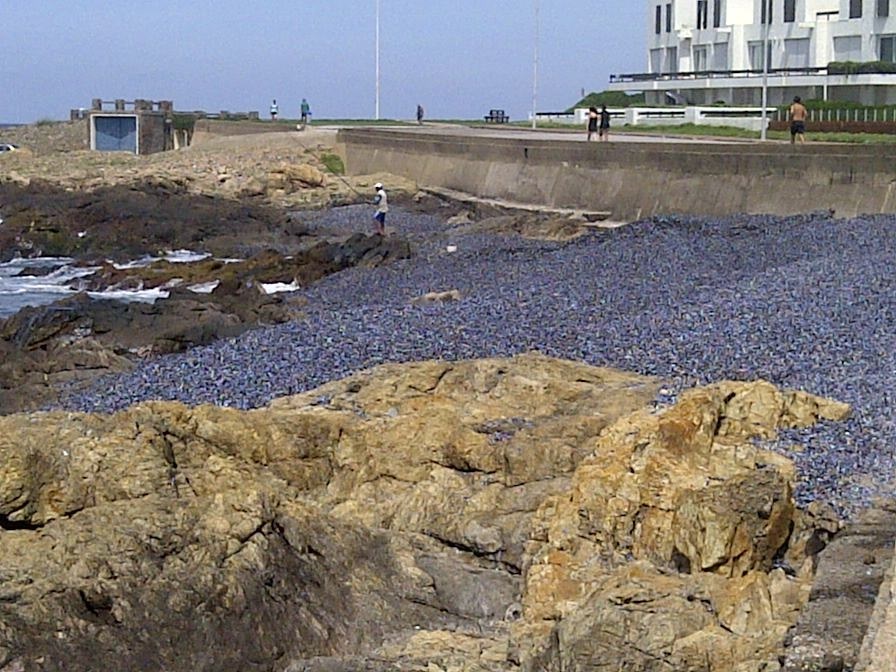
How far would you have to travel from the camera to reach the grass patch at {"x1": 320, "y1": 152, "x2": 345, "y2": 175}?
40947 mm

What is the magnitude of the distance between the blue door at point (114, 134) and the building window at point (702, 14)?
24.9 meters

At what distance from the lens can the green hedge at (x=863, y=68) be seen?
49500 millimetres

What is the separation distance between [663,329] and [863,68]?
4073cm


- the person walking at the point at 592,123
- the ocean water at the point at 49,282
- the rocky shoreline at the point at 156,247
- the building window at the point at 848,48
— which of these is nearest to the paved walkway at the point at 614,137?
the person walking at the point at 592,123

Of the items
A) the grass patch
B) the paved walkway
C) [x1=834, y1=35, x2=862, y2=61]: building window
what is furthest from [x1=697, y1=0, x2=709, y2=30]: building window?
the grass patch

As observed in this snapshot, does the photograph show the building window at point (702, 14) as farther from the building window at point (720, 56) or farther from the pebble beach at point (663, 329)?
the pebble beach at point (663, 329)

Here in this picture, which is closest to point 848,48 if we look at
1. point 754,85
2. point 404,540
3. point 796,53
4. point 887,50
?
point 887,50

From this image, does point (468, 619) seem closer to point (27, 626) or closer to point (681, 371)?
point (27, 626)

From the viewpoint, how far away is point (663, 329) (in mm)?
12547

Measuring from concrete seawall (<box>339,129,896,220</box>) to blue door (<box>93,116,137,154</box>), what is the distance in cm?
2802

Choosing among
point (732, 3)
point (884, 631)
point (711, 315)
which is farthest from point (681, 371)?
point (732, 3)

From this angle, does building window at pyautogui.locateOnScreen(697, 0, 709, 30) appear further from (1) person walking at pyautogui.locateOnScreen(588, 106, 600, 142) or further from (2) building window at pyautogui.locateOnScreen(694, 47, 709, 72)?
(1) person walking at pyautogui.locateOnScreen(588, 106, 600, 142)

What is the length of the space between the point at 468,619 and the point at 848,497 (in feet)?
7.30

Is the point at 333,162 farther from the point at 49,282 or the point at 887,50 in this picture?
the point at 887,50
